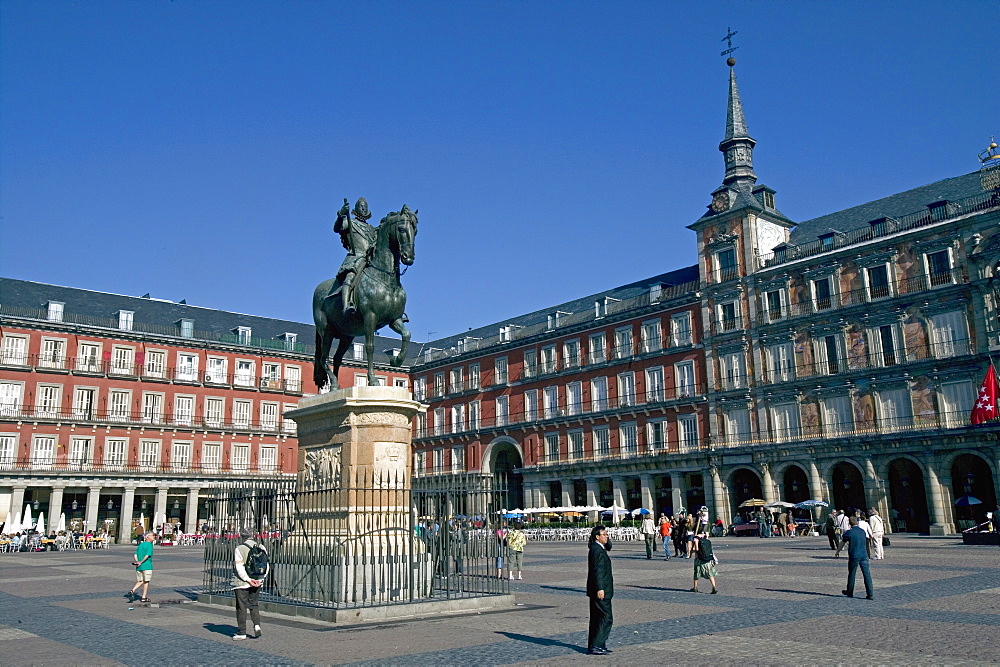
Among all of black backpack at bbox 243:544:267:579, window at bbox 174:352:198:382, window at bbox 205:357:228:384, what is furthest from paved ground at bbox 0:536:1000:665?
window at bbox 205:357:228:384

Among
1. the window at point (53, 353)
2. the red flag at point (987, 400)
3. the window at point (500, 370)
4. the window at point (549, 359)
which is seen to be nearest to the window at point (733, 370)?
the window at point (549, 359)

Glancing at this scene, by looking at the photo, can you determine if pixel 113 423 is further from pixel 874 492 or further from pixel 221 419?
pixel 874 492

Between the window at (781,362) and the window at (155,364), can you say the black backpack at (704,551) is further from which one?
the window at (155,364)

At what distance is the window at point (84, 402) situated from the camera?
55406 millimetres

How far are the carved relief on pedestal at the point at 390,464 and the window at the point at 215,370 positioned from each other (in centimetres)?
5139

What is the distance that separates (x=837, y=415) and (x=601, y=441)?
1649 cm

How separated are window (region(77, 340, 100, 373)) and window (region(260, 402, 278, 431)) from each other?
1185cm

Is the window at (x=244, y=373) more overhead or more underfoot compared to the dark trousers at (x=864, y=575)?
more overhead

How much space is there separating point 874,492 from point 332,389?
121 feet

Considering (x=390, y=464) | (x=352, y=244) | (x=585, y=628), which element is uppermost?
(x=352, y=244)

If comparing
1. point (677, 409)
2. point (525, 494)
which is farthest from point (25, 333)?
point (677, 409)

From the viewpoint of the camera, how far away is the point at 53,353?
5497 cm

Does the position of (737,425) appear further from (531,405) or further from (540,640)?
(540,640)

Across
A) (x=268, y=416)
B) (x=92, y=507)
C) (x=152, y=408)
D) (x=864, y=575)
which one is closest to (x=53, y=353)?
(x=152, y=408)
